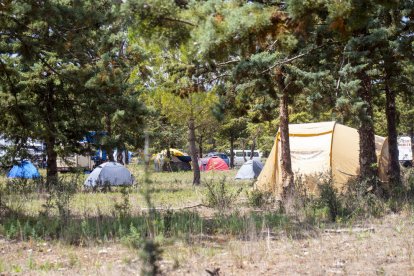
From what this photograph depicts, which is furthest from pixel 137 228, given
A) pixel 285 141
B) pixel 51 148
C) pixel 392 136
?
pixel 51 148

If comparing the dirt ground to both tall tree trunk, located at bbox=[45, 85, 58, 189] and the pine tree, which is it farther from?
tall tree trunk, located at bbox=[45, 85, 58, 189]

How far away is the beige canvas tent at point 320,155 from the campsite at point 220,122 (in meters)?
0.05

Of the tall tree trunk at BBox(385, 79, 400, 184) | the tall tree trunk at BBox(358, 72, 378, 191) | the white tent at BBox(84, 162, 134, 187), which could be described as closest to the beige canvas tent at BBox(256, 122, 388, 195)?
the tall tree trunk at BBox(385, 79, 400, 184)

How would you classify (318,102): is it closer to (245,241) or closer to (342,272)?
(245,241)

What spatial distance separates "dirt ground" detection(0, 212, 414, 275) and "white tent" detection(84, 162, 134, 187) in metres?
10.2

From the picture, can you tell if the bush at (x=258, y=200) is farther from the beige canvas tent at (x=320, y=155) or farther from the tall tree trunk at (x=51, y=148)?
the tall tree trunk at (x=51, y=148)

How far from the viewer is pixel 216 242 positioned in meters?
7.37

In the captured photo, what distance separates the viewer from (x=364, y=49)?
9789 mm

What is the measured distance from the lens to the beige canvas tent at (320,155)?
1448 cm

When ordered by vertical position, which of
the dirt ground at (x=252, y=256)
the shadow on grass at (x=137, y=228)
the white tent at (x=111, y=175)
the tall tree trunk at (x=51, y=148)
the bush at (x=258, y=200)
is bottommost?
the dirt ground at (x=252, y=256)

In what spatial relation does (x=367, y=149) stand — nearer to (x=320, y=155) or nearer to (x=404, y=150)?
(x=320, y=155)

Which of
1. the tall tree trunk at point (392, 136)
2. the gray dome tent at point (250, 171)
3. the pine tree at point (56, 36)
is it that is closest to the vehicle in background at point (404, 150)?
the gray dome tent at point (250, 171)

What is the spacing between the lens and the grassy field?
18.9 ft

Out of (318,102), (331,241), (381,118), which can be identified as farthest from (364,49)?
(381,118)
